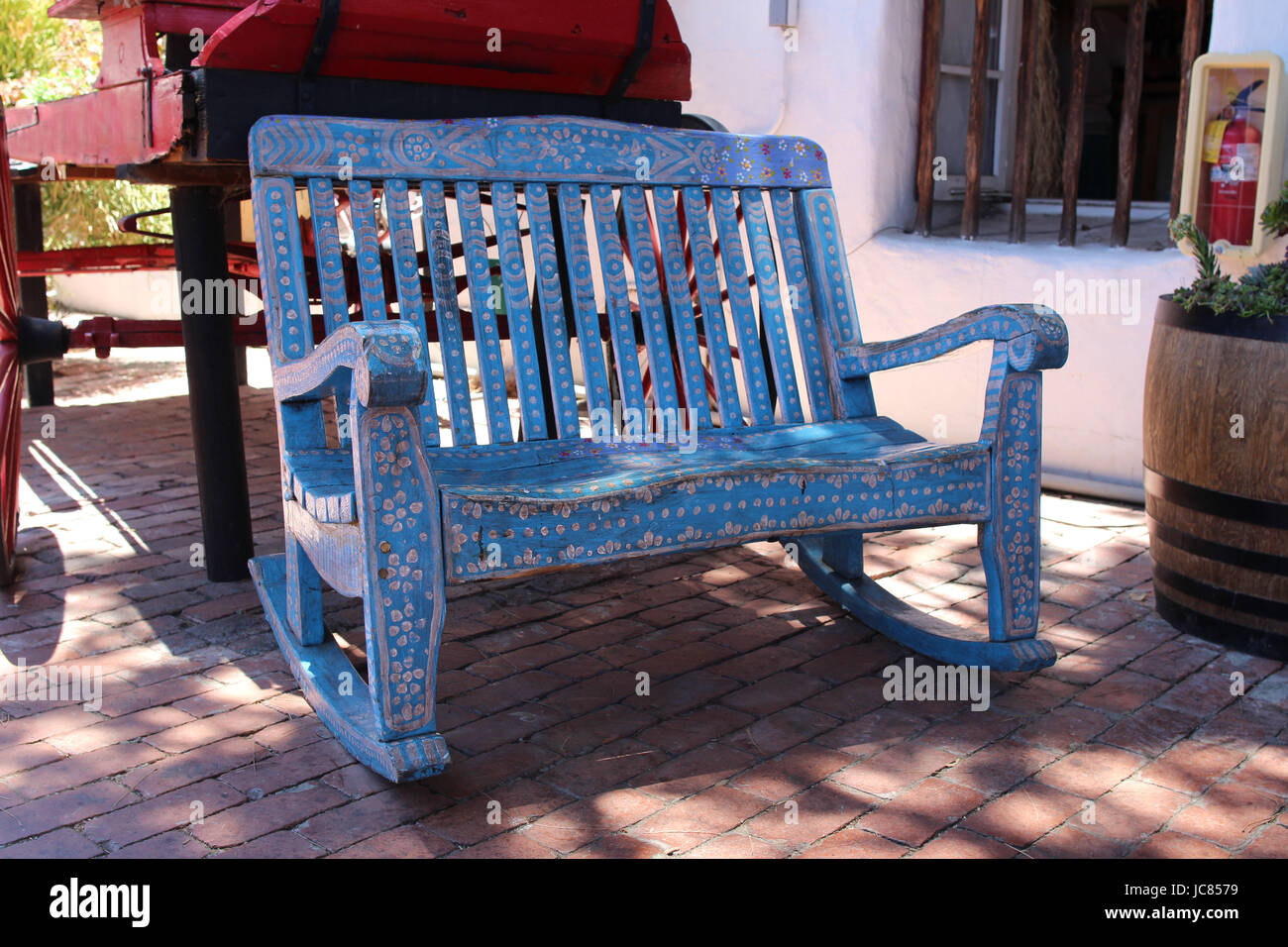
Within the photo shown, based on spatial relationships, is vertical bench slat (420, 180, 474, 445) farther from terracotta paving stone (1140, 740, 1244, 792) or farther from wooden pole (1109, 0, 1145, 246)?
wooden pole (1109, 0, 1145, 246)

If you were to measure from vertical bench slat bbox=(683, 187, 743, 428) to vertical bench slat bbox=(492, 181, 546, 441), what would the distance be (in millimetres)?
478

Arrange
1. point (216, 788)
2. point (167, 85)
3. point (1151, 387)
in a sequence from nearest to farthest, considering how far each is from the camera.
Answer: point (216, 788), point (167, 85), point (1151, 387)

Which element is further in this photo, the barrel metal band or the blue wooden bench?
the barrel metal band

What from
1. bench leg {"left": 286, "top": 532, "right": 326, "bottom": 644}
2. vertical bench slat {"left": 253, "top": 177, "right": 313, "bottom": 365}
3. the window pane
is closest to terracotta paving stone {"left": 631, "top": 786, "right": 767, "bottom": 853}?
bench leg {"left": 286, "top": 532, "right": 326, "bottom": 644}

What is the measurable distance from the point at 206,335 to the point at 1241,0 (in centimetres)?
333

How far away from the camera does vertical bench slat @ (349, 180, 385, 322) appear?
9.16 feet

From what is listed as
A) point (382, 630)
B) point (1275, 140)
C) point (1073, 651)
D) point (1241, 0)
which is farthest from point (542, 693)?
point (1241, 0)

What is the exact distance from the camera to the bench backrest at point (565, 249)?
2.74 meters

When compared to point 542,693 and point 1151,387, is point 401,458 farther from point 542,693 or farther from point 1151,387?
point 1151,387

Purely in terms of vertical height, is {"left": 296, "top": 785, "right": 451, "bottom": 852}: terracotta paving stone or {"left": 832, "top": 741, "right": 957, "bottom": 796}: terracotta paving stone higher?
{"left": 832, "top": 741, "right": 957, "bottom": 796}: terracotta paving stone

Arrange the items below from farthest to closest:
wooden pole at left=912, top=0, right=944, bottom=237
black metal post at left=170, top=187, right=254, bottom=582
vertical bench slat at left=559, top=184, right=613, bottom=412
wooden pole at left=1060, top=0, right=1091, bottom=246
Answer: wooden pole at left=912, top=0, right=944, bottom=237 → wooden pole at left=1060, top=0, right=1091, bottom=246 → black metal post at left=170, top=187, right=254, bottom=582 → vertical bench slat at left=559, top=184, right=613, bottom=412

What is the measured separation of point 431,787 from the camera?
7.68 feet

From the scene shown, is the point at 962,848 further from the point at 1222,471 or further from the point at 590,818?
the point at 1222,471

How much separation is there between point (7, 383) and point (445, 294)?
163 centimetres
